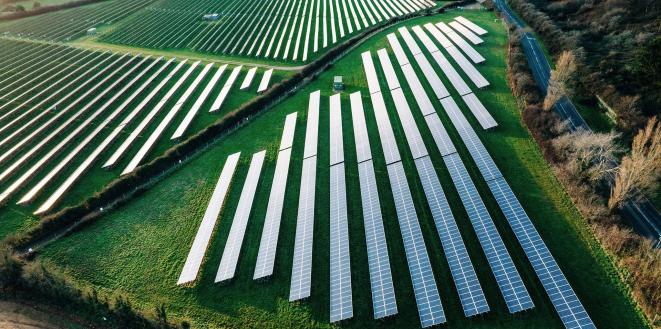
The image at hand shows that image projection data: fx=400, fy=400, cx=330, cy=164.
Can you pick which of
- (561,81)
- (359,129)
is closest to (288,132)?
(359,129)

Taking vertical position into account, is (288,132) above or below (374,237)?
above

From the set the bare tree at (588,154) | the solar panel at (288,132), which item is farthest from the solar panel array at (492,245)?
the solar panel at (288,132)

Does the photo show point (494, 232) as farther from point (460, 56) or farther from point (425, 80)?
point (460, 56)

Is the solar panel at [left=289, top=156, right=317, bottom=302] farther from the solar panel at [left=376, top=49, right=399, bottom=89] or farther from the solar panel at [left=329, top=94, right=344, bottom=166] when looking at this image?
the solar panel at [left=376, top=49, right=399, bottom=89]

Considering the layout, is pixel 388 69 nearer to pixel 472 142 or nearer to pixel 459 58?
pixel 459 58

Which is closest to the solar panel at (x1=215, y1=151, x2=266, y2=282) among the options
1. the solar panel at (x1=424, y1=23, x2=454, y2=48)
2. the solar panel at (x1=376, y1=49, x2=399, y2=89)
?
the solar panel at (x1=376, y1=49, x2=399, y2=89)

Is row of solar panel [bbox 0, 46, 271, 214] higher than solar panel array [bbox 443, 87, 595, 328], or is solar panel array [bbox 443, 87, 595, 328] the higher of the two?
row of solar panel [bbox 0, 46, 271, 214]
